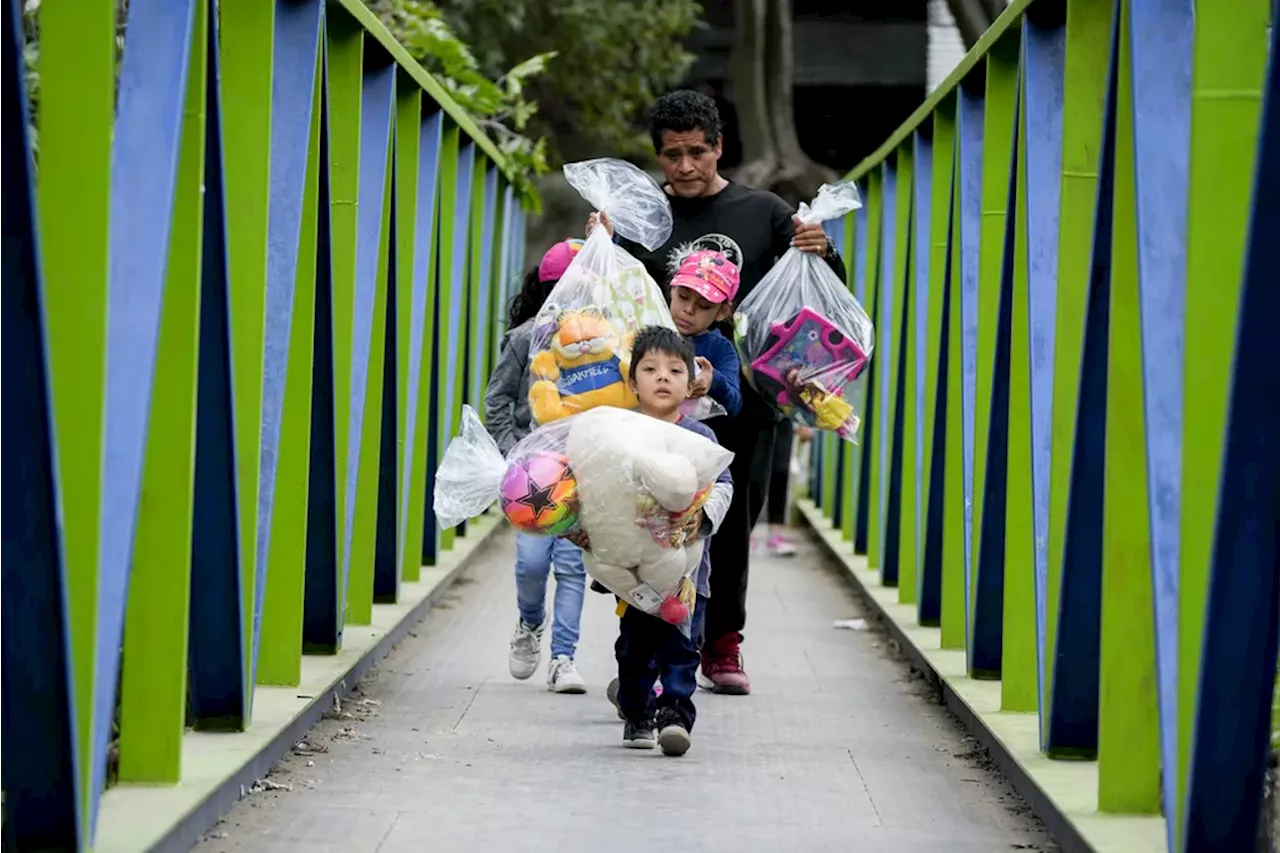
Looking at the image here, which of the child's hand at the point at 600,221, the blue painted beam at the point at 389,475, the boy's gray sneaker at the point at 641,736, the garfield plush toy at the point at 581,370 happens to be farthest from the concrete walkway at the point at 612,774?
the child's hand at the point at 600,221

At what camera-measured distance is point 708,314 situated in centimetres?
627

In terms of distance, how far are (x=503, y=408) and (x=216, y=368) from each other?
1833 millimetres

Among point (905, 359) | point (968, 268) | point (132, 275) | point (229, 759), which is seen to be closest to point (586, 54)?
point (905, 359)

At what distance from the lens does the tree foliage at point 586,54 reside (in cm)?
1819

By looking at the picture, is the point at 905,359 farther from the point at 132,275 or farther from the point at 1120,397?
the point at 132,275

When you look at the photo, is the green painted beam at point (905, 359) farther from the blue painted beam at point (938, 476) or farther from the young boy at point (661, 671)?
the young boy at point (661, 671)

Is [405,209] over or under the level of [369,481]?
over

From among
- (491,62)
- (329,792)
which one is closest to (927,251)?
(329,792)

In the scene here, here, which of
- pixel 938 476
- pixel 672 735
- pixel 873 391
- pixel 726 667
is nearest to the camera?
pixel 672 735

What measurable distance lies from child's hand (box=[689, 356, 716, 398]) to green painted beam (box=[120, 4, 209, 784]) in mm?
1782

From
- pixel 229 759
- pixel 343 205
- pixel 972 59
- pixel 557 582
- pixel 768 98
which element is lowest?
pixel 229 759

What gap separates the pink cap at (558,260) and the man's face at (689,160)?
38 centimetres

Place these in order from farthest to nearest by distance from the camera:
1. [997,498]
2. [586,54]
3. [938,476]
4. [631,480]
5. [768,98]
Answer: [768,98] → [586,54] → [938,476] → [997,498] → [631,480]

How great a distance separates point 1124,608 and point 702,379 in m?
1.77
